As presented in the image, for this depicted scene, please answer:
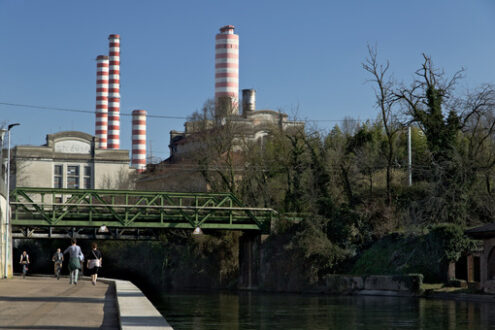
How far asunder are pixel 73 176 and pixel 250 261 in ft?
146

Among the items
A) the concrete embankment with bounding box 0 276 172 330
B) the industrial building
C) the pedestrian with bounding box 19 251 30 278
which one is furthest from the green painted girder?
the concrete embankment with bounding box 0 276 172 330

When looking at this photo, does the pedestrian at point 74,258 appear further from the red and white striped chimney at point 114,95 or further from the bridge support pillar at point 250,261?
the red and white striped chimney at point 114,95

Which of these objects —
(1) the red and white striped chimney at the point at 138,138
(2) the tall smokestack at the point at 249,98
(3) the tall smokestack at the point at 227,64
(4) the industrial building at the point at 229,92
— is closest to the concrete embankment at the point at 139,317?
(4) the industrial building at the point at 229,92

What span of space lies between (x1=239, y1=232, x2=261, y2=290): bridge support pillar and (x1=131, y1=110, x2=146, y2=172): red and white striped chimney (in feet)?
166

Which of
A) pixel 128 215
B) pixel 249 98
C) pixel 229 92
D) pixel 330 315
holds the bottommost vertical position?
pixel 330 315

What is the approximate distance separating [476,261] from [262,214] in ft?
49.1

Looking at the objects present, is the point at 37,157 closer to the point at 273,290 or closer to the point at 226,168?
the point at 226,168

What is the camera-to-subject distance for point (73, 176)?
296ft

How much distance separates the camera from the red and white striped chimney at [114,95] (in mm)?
103312

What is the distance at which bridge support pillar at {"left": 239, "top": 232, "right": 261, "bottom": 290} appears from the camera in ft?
162

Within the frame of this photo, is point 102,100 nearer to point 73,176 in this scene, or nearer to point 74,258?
point 73,176

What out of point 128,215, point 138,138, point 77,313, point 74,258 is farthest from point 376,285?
point 138,138

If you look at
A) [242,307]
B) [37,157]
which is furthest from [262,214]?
[37,157]

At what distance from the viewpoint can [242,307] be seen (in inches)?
1193
